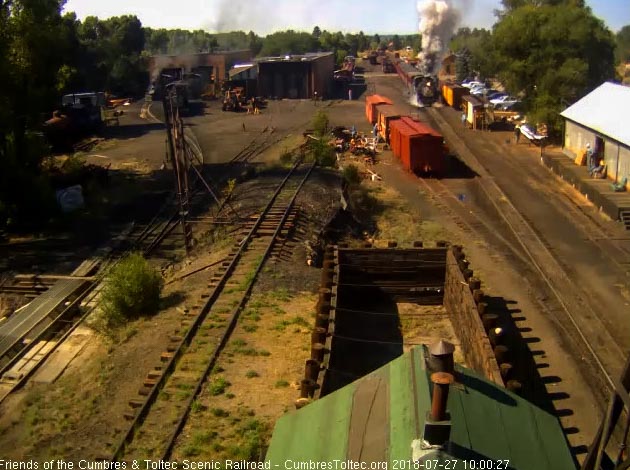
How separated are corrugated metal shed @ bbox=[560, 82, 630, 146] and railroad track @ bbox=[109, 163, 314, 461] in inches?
588

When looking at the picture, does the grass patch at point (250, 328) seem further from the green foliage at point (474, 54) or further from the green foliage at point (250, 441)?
the green foliage at point (474, 54)

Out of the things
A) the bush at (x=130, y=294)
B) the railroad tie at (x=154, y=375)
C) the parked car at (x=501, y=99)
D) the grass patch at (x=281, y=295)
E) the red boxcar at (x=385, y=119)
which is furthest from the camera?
the parked car at (x=501, y=99)

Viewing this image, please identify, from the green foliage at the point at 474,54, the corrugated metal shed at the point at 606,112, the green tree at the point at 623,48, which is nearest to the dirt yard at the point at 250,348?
the corrugated metal shed at the point at 606,112

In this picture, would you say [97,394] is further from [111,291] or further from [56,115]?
[56,115]

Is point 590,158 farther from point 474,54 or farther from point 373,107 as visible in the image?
point 474,54

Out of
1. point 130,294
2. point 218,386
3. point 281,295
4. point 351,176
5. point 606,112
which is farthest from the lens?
point 606,112

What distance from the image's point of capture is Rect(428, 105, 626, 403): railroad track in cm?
1274

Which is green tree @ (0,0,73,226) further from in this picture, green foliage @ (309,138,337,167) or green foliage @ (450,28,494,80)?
green foliage @ (450,28,494,80)

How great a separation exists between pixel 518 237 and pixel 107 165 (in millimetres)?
20381

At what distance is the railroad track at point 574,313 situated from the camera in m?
12.7

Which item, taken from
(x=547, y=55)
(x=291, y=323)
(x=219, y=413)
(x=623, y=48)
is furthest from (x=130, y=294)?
(x=623, y=48)

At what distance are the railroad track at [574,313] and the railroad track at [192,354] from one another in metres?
6.81

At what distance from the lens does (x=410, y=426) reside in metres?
4.89

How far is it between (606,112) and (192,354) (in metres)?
23.8
